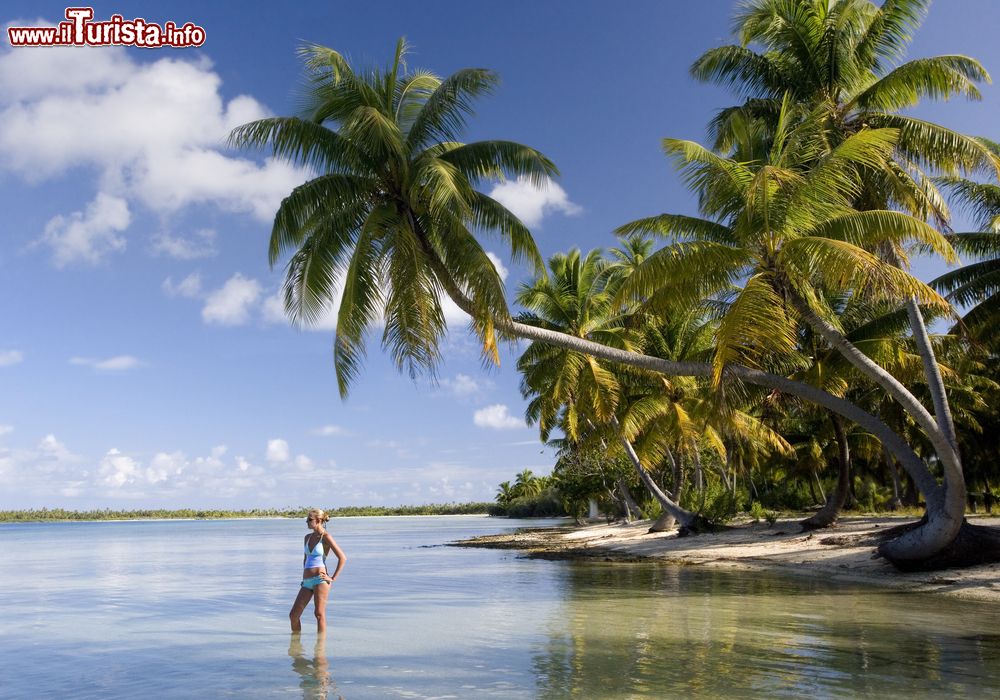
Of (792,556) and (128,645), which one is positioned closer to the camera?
(128,645)

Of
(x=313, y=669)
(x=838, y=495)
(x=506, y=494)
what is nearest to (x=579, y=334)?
(x=838, y=495)

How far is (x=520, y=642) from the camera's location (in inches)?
404

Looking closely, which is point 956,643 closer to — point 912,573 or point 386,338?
point 912,573

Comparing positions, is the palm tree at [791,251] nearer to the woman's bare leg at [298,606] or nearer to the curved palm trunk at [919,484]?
the curved palm trunk at [919,484]

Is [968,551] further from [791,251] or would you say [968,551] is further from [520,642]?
[520,642]

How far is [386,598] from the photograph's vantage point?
1673cm

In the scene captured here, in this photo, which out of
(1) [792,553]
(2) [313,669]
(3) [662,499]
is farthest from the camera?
(3) [662,499]

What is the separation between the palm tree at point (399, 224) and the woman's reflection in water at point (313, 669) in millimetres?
5327

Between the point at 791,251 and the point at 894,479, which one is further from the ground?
the point at 791,251

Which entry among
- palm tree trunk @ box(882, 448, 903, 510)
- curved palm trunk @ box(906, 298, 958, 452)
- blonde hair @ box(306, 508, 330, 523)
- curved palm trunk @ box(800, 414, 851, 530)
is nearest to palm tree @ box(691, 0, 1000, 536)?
curved palm trunk @ box(906, 298, 958, 452)

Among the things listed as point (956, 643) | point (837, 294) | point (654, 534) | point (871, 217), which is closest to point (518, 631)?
point (956, 643)

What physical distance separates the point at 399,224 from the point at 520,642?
24.6 feet

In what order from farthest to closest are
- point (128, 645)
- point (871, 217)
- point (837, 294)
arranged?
1. point (837, 294)
2. point (871, 217)
3. point (128, 645)

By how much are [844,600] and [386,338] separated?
970 cm
